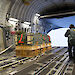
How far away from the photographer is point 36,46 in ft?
22.9

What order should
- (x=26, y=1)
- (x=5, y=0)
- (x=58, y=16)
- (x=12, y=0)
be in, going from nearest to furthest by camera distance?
(x=5, y=0), (x=12, y=0), (x=26, y=1), (x=58, y=16)

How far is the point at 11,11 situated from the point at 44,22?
33.4ft

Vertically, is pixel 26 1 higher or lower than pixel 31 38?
higher

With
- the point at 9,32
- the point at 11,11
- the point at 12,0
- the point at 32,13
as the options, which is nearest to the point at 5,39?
the point at 9,32

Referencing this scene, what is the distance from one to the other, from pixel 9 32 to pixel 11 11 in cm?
243

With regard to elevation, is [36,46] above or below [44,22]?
below

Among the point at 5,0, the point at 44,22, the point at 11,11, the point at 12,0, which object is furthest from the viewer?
the point at 44,22

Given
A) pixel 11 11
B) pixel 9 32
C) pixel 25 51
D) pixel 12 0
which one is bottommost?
pixel 25 51

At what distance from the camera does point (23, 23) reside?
14.4 meters

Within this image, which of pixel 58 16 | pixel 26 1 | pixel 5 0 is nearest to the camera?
pixel 5 0

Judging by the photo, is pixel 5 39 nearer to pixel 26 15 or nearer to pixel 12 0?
pixel 12 0

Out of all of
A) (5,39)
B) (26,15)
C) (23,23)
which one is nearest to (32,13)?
(26,15)

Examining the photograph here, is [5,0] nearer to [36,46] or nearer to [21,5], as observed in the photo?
[21,5]

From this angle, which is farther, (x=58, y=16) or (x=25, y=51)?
(x=58, y=16)
